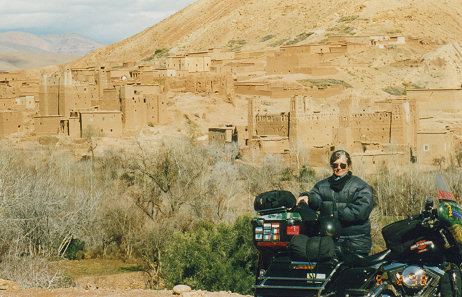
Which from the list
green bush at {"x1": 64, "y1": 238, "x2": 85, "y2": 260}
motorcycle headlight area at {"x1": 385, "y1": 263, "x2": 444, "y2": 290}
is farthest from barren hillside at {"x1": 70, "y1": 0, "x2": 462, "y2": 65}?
motorcycle headlight area at {"x1": 385, "y1": 263, "x2": 444, "y2": 290}

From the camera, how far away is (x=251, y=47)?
252ft

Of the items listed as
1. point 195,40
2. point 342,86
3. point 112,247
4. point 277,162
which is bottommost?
point 112,247

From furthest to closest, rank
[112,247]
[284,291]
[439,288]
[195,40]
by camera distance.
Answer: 1. [195,40]
2. [112,247]
3. [284,291]
4. [439,288]

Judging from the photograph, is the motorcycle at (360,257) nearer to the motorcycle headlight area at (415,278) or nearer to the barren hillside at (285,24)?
the motorcycle headlight area at (415,278)

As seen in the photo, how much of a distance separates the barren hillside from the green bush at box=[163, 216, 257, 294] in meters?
52.0

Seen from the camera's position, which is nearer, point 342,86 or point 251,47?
point 342,86

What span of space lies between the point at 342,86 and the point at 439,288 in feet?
134

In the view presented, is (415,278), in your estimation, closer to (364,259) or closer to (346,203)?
(364,259)

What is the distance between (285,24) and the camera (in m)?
85.5

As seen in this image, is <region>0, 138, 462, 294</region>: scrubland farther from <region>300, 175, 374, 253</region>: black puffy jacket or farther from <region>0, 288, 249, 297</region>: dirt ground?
<region>300, 175, 374, 253</region>: black puffy jacket

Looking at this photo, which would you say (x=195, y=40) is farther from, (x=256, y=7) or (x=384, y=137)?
(x=384, y=137)

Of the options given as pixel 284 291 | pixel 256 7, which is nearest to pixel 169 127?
pixel 284 291

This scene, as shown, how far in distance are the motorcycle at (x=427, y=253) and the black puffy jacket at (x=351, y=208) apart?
48 centimetres

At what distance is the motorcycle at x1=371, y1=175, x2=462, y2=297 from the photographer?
5.47m
